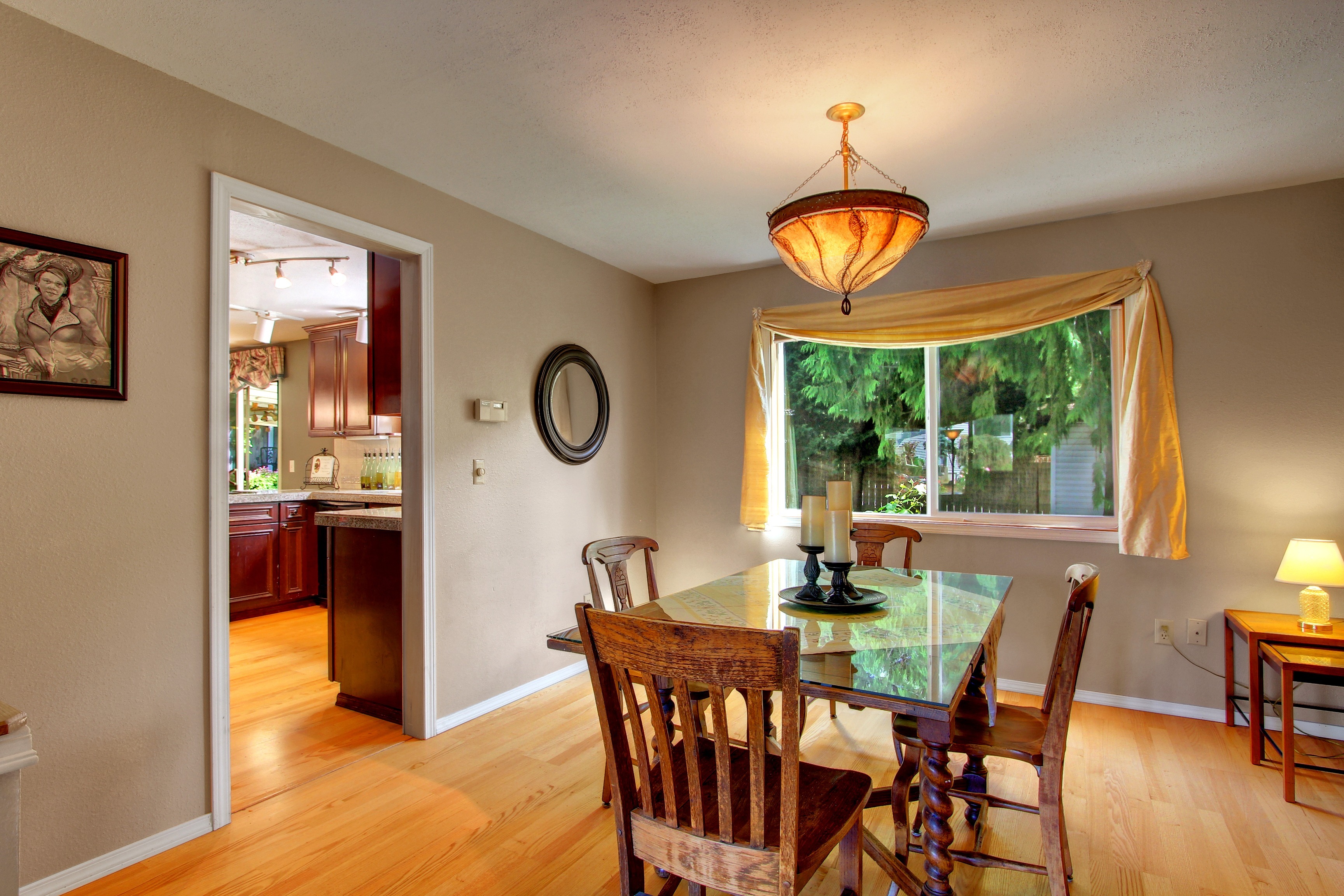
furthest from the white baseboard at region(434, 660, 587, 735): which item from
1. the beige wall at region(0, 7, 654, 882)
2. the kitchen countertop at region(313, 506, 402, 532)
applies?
→ the beige wall at region(0, 7, 654, 882)

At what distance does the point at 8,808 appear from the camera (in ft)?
3.04

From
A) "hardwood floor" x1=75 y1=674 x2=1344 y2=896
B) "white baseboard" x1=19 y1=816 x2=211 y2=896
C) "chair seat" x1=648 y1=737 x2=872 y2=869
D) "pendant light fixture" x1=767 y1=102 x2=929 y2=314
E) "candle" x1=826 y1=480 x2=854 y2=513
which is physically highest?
"pendant light fixture" x1=767 y1=102 x2=929 y2=314

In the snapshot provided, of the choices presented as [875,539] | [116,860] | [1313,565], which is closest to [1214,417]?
[1313,565]

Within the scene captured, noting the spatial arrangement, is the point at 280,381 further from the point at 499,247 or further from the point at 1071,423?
the point at 1071,423

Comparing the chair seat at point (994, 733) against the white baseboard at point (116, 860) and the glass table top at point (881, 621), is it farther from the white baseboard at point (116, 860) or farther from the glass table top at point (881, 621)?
the white baseboard at point (116, 860)

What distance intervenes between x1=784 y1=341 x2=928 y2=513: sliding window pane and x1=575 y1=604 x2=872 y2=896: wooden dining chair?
252 centimetres

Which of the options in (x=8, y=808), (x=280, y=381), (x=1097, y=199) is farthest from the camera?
(x=280, y=381)

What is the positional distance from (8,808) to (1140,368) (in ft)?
12.7

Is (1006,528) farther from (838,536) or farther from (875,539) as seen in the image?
(838,536)

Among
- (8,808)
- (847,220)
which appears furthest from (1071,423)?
(8,808)

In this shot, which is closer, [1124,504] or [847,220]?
[847,220]

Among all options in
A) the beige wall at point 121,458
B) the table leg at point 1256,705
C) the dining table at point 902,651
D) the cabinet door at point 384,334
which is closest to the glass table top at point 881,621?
the dining table at point 902,651

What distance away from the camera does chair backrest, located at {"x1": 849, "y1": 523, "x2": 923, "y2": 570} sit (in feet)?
9.87

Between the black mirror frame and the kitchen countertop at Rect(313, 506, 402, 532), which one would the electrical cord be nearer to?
the black mirror frame
